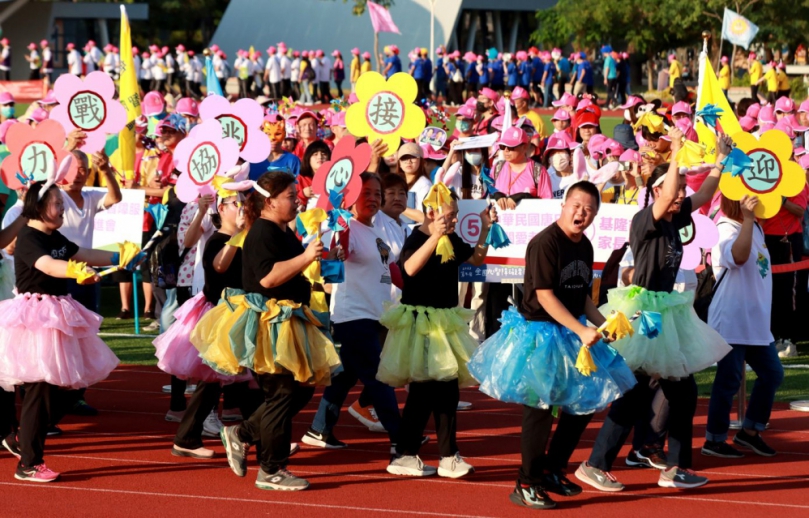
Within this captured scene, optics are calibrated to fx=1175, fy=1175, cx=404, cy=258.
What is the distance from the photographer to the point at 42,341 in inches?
275

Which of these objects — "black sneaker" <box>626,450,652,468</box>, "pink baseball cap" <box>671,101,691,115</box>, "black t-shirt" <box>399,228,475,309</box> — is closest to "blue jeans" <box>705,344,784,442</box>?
"black sneaker" <box>626,450,652,468</box>

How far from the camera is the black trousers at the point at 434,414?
23.2 feet

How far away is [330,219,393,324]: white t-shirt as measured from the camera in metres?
7.44

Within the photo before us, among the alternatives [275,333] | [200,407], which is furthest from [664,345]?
[200,407]

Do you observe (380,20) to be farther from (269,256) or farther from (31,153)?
(269,256)

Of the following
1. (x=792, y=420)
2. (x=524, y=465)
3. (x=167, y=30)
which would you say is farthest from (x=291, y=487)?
(x=167, y=30)

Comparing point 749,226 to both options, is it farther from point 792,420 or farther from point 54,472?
point 54,472

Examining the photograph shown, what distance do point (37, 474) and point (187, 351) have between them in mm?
1182

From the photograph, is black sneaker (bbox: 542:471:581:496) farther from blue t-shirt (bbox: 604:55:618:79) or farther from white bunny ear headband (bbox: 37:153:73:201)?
blue t-shirt (bbox: 604:55:618:79)

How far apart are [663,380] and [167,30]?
5848 cm

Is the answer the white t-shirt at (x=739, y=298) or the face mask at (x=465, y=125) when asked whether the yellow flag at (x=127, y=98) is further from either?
the white t-shirt at (x=739, y=298)

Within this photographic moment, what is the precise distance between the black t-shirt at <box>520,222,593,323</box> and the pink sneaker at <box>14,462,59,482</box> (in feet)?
9.79

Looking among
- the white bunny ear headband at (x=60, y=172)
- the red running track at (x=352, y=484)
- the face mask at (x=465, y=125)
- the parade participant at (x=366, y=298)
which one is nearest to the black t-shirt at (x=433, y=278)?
the parade participant at (x=366, y=298)

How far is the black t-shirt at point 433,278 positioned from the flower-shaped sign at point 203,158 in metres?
1.41
